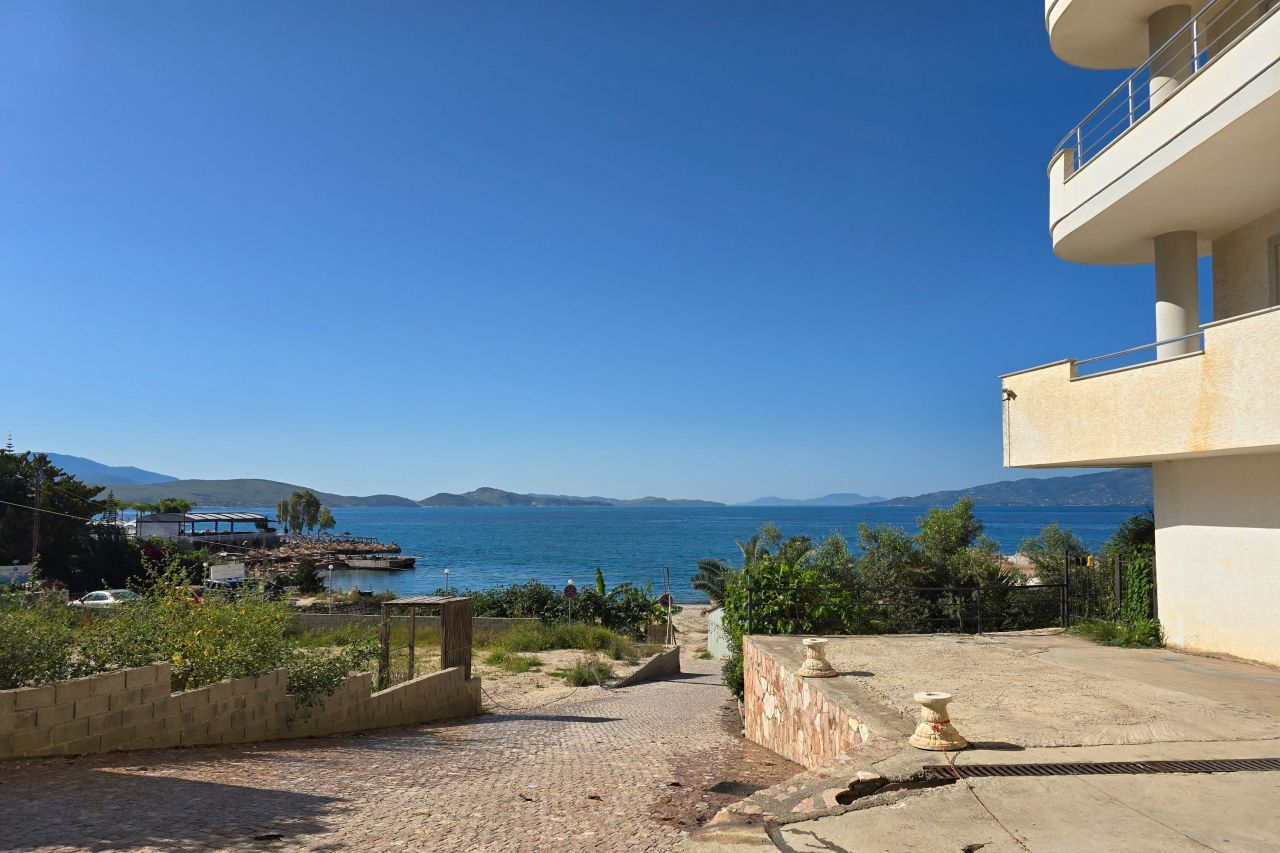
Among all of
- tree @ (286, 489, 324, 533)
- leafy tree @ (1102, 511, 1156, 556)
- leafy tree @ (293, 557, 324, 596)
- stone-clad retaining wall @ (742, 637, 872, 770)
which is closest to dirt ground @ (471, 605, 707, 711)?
stone-clad retaining wall @ (742, 637, 872, 770)

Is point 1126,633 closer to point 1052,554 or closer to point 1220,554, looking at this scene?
point 1220,554

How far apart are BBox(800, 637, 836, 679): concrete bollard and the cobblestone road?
107 centimetres

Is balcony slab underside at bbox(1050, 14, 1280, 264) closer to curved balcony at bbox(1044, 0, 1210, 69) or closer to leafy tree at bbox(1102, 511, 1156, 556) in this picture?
curved balcony at bbox(1044, 0, 1210, 69)

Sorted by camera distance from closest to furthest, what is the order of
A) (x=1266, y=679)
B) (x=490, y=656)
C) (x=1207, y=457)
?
1. (x=1266, y=679)
2. (x=1207, y=457)
3. (x=490, y=656)

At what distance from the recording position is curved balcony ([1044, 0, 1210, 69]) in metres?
13.0

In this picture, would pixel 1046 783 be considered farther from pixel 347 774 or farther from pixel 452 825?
pixel 347 774

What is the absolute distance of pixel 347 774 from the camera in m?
8.27

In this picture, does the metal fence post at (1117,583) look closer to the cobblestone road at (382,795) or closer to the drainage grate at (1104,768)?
the cobblestone road at (382,795)

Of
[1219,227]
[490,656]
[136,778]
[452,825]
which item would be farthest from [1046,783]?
[490,656]

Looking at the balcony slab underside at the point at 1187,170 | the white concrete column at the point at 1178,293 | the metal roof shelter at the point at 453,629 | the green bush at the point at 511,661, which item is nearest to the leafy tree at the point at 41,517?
the green bush at the point at 511,661

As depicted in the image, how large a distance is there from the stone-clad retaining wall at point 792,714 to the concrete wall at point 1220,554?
614cm

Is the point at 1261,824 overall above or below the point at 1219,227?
below

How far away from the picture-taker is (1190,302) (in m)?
12.8

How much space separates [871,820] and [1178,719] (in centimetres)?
434
